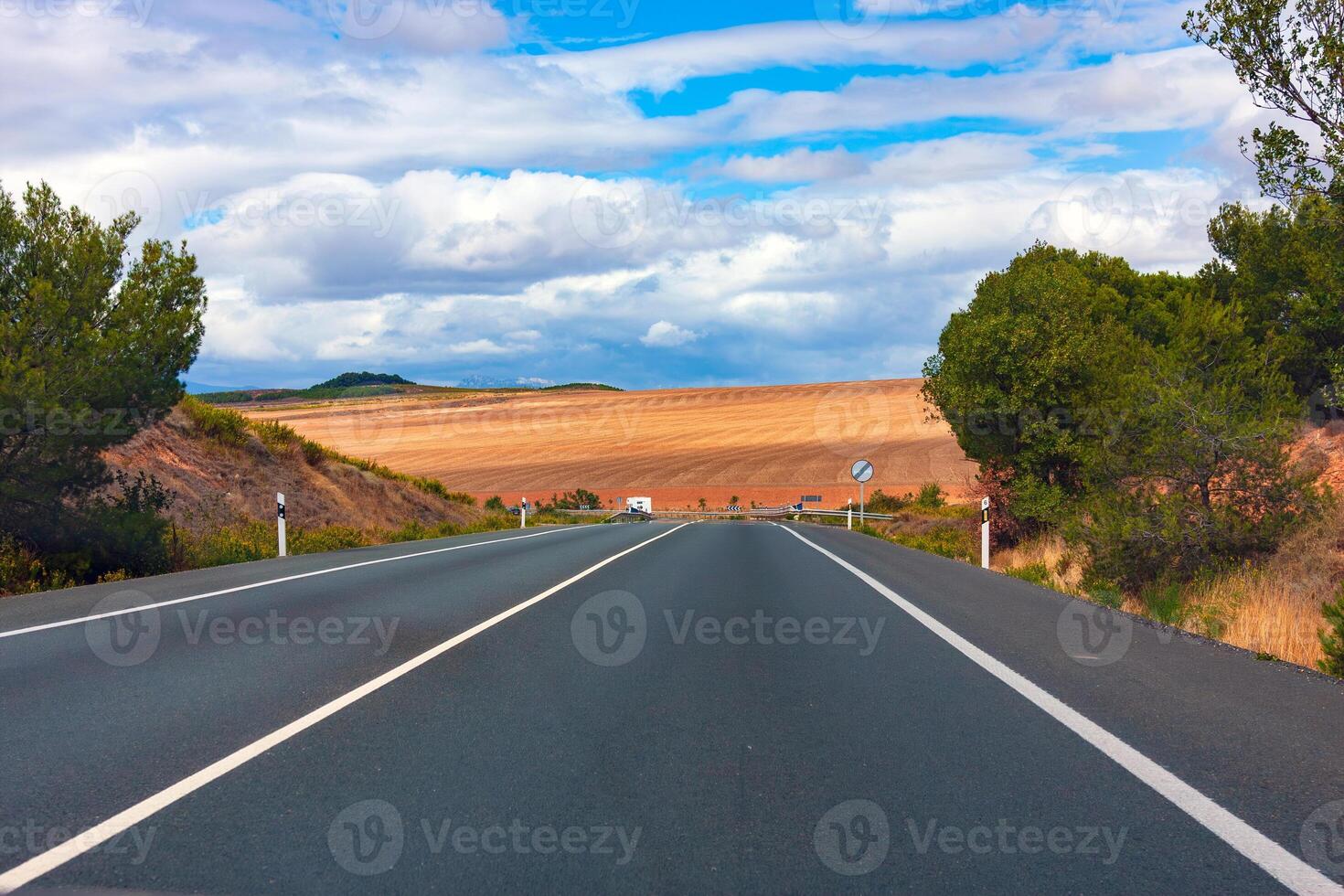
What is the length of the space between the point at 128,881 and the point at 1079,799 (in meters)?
4.03

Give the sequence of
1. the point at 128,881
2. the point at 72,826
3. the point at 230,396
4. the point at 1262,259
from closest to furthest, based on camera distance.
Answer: the point at 128,881
the point at 72,826
the point at 1262,259
the point at 230,396

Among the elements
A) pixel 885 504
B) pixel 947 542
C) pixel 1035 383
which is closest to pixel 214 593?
pixel 947 542

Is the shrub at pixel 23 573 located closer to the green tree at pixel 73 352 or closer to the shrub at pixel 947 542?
the green tree at pixel 73 352

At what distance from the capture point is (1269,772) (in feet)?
18.4

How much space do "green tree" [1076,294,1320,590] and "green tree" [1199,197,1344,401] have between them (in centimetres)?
1110

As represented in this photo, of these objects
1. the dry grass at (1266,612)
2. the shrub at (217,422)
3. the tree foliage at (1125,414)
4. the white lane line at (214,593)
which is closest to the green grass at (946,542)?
the tree foliage at (1125,414)

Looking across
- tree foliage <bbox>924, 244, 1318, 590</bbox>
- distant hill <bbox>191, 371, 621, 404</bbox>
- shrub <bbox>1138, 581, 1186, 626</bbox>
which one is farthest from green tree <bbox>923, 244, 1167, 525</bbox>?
distant hill <bbox>191, 371, 621, 404</bbox>

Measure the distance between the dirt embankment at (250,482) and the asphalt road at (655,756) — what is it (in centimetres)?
1463

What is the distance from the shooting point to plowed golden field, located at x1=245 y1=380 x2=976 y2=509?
7700cm

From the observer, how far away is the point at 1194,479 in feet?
49.4

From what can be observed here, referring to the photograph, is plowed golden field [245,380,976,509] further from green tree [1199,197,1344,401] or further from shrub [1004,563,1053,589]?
shrub [1004,563,1053,589]

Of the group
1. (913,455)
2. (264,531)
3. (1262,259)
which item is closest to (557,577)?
(264,531)

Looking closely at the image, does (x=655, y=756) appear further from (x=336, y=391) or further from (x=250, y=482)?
(x=336, y=391)

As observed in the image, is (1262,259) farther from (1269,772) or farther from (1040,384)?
(1269,772)
